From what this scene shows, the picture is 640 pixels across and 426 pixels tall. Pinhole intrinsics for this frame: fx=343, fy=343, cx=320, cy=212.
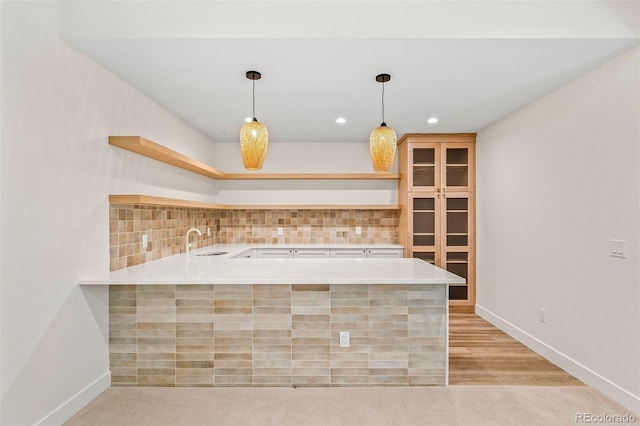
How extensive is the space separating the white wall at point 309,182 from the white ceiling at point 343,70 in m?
1.24

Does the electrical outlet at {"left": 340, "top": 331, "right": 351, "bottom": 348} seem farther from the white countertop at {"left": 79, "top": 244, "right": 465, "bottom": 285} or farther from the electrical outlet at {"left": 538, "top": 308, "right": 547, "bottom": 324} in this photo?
the electrical outlet at {"left": 538, "top": 308, "right": 547, "bottom": 324}

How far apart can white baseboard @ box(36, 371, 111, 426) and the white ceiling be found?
7.18 ft

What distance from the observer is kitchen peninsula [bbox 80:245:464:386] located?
248cm

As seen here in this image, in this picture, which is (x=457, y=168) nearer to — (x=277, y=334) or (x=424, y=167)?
(x=424, y=167)

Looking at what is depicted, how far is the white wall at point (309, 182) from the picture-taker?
490 centimetres

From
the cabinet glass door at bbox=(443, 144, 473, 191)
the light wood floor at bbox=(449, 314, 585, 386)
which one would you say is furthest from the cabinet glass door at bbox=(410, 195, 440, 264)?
the light wood floor at bbox=(449, 314, 585, 386)

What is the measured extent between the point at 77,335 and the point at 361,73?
2.59 metres

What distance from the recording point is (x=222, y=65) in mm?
2385

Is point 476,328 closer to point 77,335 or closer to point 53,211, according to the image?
point 77,335

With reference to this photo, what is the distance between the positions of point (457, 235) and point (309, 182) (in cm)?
212

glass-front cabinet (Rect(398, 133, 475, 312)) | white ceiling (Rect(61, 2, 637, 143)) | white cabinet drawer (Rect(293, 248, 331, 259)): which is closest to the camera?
white ceiling (Rect(61, 2, 637, 143))

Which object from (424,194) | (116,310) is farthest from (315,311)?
(424,194)

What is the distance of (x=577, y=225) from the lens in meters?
2.65

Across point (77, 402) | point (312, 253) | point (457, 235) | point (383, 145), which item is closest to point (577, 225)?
point (383, 145)
